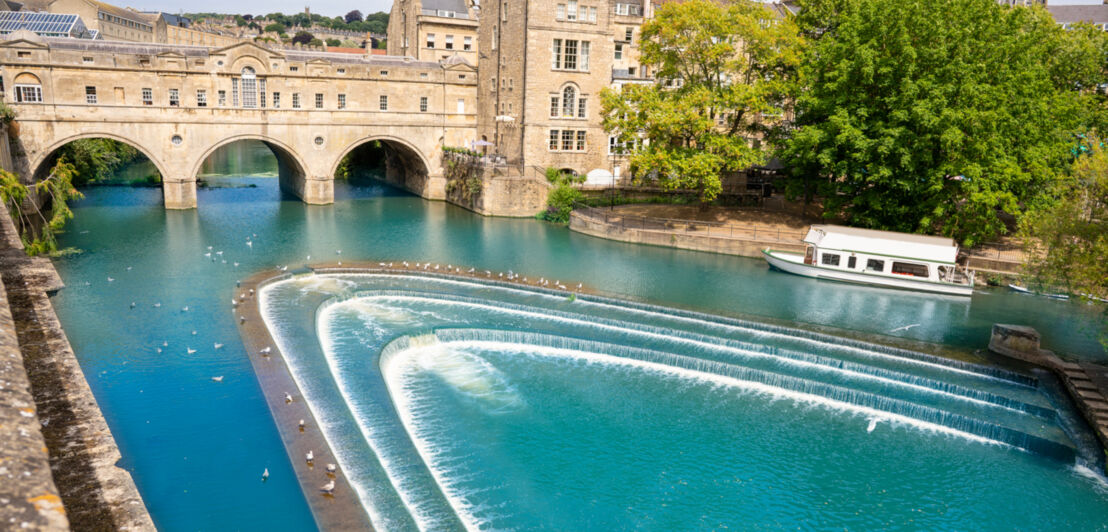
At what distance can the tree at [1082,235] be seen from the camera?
63.0 ft

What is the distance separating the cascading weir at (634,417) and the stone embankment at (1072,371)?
763 millimetres

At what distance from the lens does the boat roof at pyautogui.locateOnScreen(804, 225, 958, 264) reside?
105ft

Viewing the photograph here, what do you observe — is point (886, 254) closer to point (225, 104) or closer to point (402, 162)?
point (225, 104)

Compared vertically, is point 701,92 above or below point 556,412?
above

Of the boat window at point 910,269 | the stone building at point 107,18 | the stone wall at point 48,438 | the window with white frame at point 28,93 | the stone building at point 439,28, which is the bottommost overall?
the boat window at point 910,269

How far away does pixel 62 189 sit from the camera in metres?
34.5

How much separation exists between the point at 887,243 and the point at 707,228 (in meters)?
9.46

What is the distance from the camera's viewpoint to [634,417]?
1856 centimetres

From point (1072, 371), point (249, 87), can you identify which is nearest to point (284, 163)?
point (249, 87)

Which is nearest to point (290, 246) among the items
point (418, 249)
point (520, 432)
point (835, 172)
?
point (418, 249)

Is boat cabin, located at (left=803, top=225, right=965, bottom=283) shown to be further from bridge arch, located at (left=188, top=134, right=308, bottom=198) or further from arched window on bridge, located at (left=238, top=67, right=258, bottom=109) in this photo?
arched window on bridge, located at (left=238, top=67, right=258, bottom=109)

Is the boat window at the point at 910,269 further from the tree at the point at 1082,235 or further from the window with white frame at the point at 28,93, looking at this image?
the window with white frame at the point at 28,93

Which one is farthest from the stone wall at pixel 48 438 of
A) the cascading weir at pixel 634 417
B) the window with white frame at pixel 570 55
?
the window with white frame at pixel 570 55

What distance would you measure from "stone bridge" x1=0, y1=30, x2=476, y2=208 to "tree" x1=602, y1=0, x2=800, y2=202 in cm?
1433
